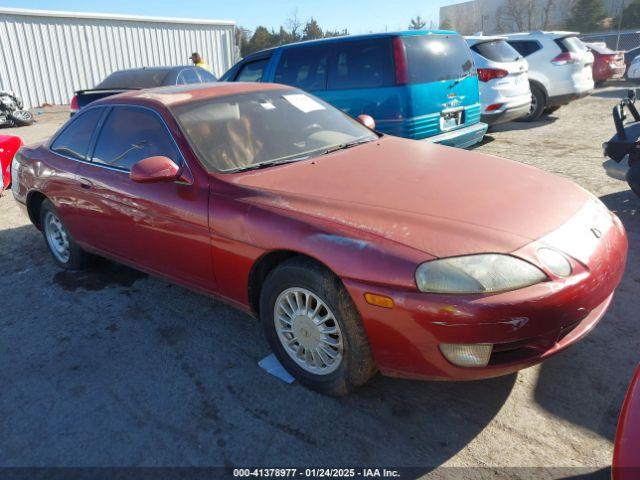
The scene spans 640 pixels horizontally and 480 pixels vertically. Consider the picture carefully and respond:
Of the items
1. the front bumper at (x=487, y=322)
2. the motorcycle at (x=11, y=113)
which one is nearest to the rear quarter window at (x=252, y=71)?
the front bumper at (x=487, y=322)

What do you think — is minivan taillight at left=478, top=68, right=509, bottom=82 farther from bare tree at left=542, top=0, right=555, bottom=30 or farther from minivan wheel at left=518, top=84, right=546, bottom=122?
bare tree at left=542, top=0, right=555, bottom=30

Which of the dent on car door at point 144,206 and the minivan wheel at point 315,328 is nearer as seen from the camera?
the minivan wheel at point 315,328

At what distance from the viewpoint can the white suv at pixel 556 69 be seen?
9.85 meters

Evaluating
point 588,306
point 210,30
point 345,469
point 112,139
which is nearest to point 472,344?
point 588,306

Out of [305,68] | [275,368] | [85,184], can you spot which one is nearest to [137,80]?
[305,68]

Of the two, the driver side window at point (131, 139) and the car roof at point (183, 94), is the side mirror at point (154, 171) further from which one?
the car roof at point (183, 94)

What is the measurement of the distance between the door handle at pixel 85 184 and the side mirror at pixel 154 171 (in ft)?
3.28

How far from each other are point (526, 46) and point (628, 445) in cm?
1026

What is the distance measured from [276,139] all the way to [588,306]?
6.94ft

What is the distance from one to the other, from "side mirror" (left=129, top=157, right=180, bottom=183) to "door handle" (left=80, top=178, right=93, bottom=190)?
3.28 feet

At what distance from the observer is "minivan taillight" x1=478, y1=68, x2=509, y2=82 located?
8.38 metres

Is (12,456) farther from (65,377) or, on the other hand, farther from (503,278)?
(503,278)

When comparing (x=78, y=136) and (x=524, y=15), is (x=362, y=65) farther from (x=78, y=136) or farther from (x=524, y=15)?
(x=524, y=15)

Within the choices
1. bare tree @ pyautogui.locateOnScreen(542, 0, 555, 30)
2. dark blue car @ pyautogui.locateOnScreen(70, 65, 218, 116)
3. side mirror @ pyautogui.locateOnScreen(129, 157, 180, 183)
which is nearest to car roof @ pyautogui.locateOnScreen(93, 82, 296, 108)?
side mirror @ pyautogui.locateOnScreen(129, 157, 180, 183)
